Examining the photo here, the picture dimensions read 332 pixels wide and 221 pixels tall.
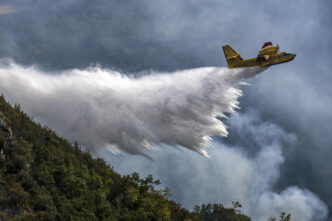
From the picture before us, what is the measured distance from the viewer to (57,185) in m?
37.3

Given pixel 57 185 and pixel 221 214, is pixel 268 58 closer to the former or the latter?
pixel 221 214

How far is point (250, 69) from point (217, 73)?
503 cm

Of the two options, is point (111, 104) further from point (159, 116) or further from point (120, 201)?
point (120, 201)

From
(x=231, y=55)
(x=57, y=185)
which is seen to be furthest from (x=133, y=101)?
(x=57, y=185)

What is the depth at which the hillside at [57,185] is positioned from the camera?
3105 cm

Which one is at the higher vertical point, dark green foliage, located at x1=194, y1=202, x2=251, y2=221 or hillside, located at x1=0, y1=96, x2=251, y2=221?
dark green foliage, located at x1=194, y1=202, x2=251, y2=221

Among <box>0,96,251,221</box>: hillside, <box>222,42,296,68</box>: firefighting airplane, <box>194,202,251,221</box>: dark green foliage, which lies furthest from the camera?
<box>194,202,251,221</box>: dark green foliage

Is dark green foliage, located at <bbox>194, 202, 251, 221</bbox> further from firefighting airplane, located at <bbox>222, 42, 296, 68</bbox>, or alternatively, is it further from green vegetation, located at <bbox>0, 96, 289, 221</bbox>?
green vegetation, located at <bbox>0, 96, 289, 221</bbox>

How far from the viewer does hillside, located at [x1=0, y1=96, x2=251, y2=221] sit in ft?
102

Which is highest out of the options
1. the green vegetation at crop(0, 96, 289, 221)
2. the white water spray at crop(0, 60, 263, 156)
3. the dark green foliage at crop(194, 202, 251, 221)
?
the white water spray at crop(0, 60, 263, 156)

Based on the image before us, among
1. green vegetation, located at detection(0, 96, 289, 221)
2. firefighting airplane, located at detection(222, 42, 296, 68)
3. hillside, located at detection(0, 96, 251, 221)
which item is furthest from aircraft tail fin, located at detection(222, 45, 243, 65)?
green vegetation, located at detection(0, 96, 289, 221)

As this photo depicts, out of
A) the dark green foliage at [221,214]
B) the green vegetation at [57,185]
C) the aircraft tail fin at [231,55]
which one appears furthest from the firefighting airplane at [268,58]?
the dark green foliage at [221,214]

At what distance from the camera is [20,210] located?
29344 millimetres

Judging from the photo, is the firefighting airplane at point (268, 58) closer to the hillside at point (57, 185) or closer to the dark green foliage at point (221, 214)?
the hillside at point (57, 185)
